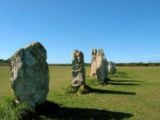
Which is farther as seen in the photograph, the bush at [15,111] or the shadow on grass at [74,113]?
the shadow on grass at [74,113]

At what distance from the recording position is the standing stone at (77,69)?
26492mm

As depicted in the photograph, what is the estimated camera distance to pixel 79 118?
15.7 meters

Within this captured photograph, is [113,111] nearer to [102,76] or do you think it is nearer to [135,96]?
[135,96]

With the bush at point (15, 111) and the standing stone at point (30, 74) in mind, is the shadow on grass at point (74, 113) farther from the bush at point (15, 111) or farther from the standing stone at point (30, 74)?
the bush at point (15, 111)

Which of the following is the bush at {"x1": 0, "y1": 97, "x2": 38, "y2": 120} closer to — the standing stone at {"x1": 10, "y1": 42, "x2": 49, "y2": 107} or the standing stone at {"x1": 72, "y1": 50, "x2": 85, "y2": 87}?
the standing stone at {"x1": 10, "y1": 42, "x2": 49, "y2": 107}

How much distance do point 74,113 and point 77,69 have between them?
10673 mm

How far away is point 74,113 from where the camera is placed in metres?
16.8

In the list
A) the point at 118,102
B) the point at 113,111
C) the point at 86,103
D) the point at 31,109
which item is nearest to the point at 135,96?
the point at 118,102

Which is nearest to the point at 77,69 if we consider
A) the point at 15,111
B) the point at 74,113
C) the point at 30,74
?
the point at 74,113

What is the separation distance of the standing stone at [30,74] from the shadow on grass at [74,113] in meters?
0.46

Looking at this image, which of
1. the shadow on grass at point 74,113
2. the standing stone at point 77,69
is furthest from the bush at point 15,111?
the standing stone at point 77,69

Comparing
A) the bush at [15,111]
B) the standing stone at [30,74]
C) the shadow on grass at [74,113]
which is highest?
the standing stone at [30,74]

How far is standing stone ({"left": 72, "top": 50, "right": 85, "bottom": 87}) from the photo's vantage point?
26.5 metres

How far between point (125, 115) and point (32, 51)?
5.12 m
